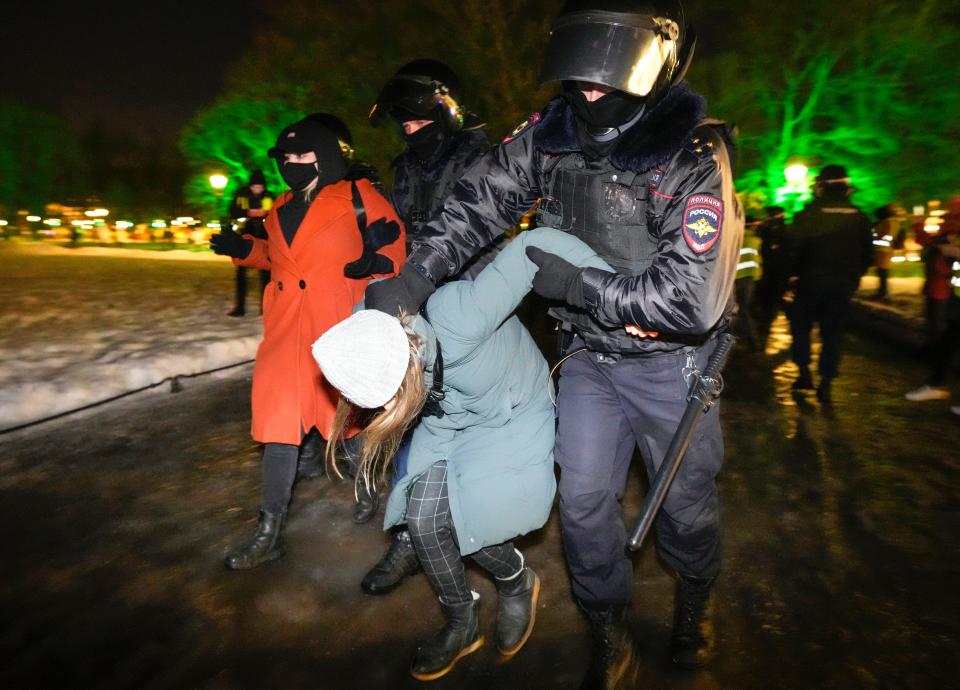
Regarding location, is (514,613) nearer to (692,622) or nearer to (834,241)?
(692,622)

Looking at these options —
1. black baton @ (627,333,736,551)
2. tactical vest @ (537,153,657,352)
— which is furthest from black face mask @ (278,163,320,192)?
black baton @ (627,333,736,551)

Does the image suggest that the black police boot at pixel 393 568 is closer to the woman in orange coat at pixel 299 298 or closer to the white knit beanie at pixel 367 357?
the woman in orange coat at pixel 299 298

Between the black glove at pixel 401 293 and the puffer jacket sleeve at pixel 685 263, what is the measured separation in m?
0.57

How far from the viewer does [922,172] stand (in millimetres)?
21750

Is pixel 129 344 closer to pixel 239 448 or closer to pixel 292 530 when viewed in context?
pixel 239 448

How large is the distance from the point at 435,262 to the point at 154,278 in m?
14.3

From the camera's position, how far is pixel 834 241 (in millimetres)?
5781

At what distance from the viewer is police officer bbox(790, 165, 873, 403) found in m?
5.82

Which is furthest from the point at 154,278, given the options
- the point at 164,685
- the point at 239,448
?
the point at 164,685

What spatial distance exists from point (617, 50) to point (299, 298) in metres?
1.92

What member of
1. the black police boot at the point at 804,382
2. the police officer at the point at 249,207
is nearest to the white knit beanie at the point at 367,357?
the police officer at the point at 249,207

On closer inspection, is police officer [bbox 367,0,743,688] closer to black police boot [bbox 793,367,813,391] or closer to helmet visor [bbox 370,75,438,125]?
helmet visor [bbox 370,75,438,125]

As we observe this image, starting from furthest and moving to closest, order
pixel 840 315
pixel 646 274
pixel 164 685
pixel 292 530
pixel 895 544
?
pixel 840 315 → pixel 292 530 → pixel 895 544 → pixel 164 685 → pixel 646 274

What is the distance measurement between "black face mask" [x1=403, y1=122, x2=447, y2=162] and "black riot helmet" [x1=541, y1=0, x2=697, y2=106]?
1.47 m
